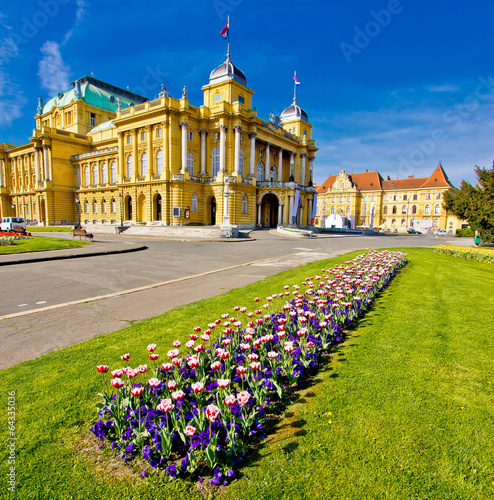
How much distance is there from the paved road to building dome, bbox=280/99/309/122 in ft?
170

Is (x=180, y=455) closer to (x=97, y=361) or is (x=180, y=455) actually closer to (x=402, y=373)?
(x=97, y=361)

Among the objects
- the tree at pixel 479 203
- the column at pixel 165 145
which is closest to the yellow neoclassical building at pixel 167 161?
the column at pixel 165 145

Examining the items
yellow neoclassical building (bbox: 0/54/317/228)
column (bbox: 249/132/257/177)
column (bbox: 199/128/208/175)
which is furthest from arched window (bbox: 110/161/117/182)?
column (bbox: 249/132/257/177)

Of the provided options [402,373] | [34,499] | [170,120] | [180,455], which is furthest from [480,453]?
[170,120]

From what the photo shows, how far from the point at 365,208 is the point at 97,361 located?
9911cm

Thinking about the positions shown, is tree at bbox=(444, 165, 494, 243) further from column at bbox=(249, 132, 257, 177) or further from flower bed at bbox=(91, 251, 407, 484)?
column at bbox=(249, 132, 257, 177)

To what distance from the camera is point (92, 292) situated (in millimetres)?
8227

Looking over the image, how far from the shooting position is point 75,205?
5872 cm

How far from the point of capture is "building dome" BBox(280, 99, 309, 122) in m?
58.2

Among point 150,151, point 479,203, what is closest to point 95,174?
point 150,151

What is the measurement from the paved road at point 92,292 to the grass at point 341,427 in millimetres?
969

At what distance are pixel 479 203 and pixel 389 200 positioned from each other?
254ft

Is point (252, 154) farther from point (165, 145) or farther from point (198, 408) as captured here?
point (198, 408)

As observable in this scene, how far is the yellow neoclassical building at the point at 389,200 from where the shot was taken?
84062 mm
